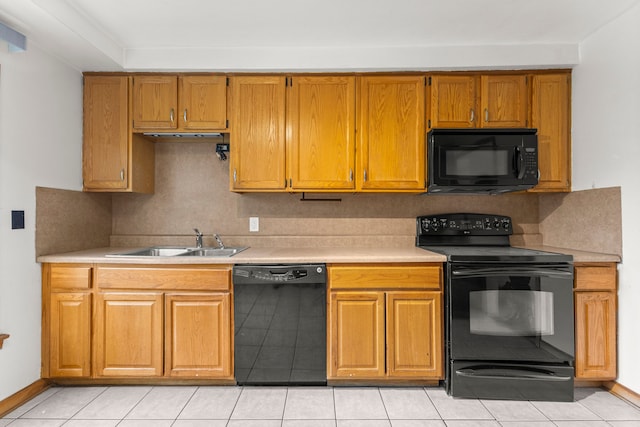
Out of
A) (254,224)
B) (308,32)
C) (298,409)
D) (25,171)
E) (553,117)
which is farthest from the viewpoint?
(254,224)

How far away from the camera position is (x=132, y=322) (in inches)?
94.3

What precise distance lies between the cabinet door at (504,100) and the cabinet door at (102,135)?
272 centimetres

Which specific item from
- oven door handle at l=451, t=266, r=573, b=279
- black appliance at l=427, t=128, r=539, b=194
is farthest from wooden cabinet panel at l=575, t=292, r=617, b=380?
black appliance at l=427, t=128, r=539, b=194

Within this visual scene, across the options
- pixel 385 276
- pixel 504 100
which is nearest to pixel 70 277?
pixel 385 276

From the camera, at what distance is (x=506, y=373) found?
231 centimetres

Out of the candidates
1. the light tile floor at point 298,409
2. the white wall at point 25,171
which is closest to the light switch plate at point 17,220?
the white wall at point 25,171

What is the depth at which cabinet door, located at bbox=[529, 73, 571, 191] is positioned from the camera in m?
2.71

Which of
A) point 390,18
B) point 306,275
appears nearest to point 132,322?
point 306,275

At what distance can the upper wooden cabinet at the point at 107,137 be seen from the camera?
2.75 meters

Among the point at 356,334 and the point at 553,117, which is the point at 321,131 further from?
the point at 553,117

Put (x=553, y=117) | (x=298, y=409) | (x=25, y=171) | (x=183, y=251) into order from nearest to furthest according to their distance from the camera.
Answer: (x=298, y=409) < (x=25, y=171) < (x=553, y=117) < (x=183, y=251)

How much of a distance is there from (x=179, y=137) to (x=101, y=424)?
2012 mm

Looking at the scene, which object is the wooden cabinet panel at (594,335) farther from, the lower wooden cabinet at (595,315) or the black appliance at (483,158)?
the black appliance at (483,158)

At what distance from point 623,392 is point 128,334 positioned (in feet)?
10.4
